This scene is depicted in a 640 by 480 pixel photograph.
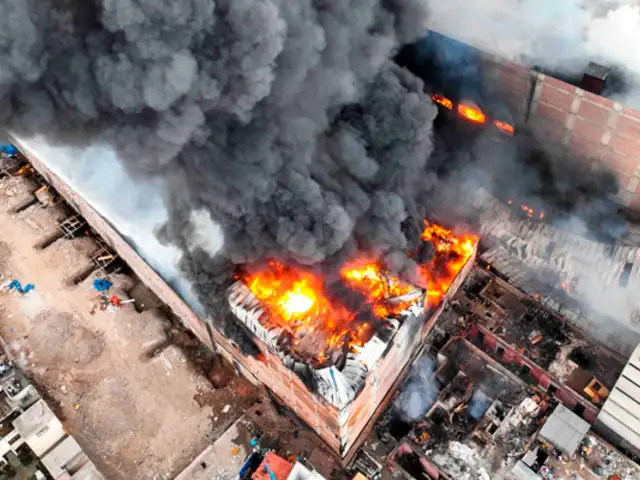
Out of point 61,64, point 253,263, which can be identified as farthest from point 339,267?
point 61,64

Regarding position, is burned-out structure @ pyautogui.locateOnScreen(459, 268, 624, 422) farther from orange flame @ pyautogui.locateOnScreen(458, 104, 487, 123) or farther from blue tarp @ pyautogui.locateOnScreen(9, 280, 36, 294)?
blue tarp @ pyautogui.locateOnScreen(9, 280, 36, 294)

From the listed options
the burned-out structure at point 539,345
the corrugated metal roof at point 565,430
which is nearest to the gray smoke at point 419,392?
the burned-out structure at point 539,345

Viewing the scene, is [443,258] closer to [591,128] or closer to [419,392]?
[419,392]

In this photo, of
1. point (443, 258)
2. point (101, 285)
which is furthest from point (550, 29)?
point (101, 285)

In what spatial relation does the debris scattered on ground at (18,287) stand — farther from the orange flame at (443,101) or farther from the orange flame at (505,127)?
the orange flame at (505,127)

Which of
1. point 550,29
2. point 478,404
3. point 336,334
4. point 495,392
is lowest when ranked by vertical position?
point 478,404

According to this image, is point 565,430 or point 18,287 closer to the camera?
point 565,430
